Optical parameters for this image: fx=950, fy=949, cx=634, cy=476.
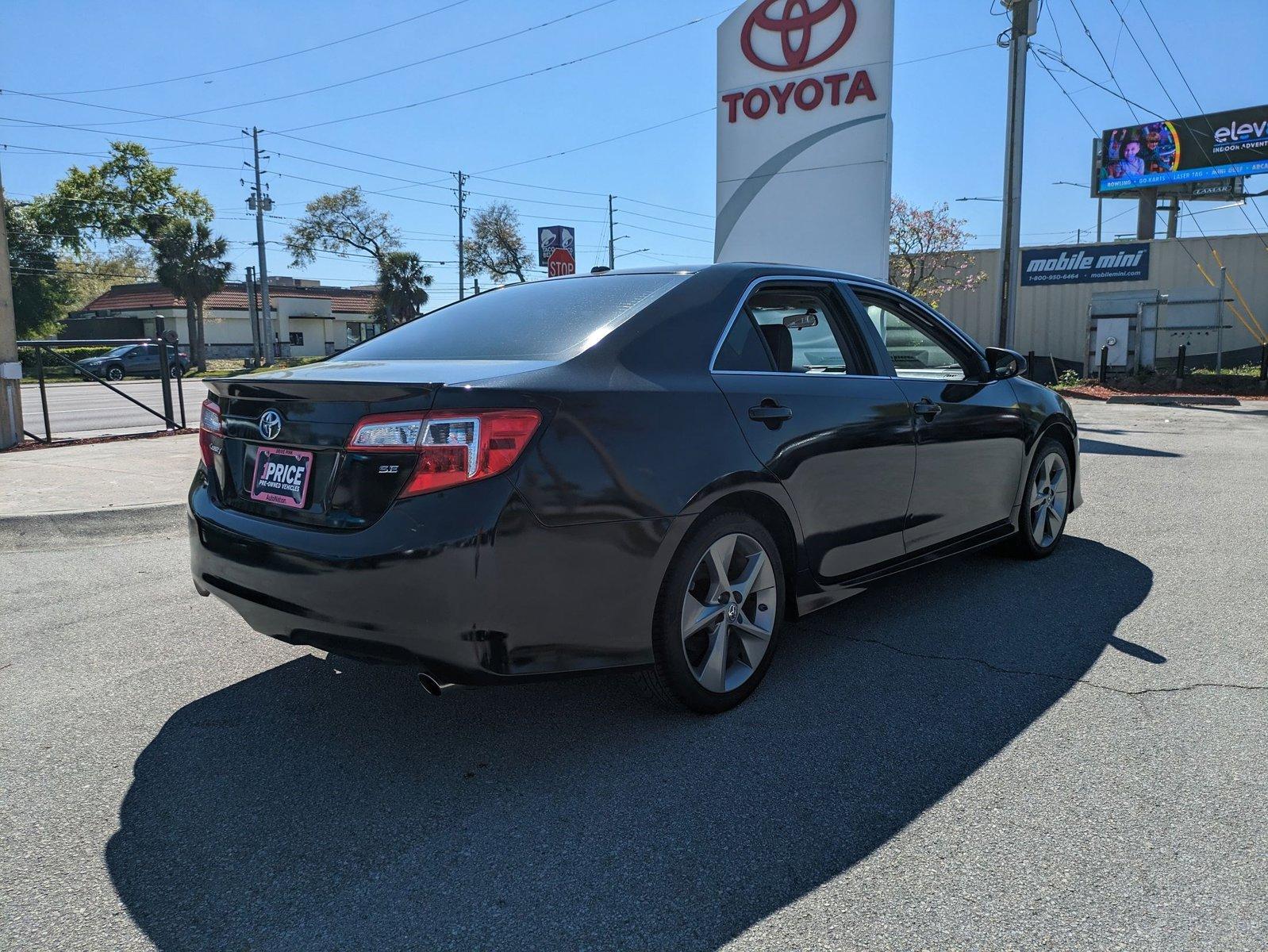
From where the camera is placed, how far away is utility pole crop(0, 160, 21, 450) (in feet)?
34.2

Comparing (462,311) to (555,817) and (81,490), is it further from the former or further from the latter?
(81,490)

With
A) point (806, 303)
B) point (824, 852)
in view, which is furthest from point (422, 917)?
point (806, 303)

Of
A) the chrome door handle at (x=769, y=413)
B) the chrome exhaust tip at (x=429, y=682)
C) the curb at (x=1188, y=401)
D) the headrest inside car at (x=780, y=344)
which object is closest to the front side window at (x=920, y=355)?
the headrest inside car at (x=780, y=344)

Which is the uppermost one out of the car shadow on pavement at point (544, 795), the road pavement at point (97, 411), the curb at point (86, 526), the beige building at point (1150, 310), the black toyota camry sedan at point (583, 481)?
the beige building at point (1150, 310)

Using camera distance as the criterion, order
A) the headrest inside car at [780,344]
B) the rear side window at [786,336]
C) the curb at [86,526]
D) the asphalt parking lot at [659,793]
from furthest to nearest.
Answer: the curb at [86,526] < the headrest inside car at [780,344] < the rear side window at [786,336] < the asphalt parking lot at [659,793]

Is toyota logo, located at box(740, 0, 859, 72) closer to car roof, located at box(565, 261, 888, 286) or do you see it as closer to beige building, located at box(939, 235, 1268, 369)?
beige building, located at box(939, 235, 1268, 369)

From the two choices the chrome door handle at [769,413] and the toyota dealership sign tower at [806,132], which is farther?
the toyota dealership sign tower at [806,132]

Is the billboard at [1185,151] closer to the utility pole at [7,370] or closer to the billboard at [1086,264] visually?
the billboard at [1086,264]

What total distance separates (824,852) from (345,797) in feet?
4.45

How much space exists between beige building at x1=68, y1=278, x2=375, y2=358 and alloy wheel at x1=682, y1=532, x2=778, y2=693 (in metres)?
60.9

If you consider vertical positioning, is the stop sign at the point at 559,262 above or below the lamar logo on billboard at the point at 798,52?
below

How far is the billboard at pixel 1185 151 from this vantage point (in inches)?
1443

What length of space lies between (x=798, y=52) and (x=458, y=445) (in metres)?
14.6

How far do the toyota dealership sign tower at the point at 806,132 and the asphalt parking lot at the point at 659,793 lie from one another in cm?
1120
